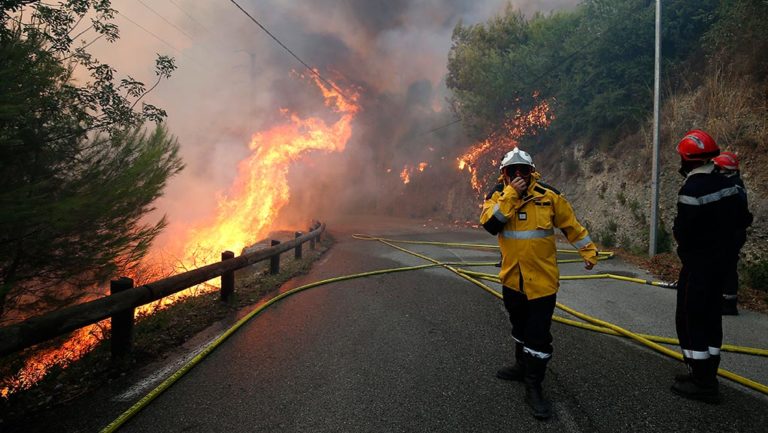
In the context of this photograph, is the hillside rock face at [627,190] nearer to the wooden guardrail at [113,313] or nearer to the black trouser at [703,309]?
the black trouser at [703,309]

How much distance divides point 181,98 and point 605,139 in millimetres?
19938

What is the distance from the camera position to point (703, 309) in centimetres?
315

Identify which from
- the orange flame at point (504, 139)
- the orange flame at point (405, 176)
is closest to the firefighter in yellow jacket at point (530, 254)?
the orange flame at point (504, 139)

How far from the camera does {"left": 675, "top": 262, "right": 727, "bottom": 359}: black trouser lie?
3111 mm

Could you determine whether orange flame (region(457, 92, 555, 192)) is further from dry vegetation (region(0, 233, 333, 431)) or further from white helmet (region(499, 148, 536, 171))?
white helmet (region(499, 148, 536, 171))

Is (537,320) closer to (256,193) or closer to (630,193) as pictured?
(630,193)

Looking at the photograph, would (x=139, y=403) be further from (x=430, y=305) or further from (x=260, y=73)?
(x=260, y=73)

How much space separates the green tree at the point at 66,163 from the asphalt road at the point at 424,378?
280cm

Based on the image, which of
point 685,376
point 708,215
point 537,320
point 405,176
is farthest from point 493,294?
point 405,176

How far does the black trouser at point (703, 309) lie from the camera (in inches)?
122

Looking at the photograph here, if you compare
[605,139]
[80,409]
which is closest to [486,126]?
[605,139]

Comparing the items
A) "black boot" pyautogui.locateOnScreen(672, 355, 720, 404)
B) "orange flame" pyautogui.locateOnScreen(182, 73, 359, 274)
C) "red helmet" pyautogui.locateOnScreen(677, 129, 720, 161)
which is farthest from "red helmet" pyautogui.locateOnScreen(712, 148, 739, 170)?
"orange flame" pyautogui.locateOnScreen(182, 73, 359, 274)

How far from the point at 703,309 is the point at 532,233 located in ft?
5.09

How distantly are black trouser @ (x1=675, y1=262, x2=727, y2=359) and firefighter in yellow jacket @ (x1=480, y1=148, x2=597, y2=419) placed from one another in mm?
847
